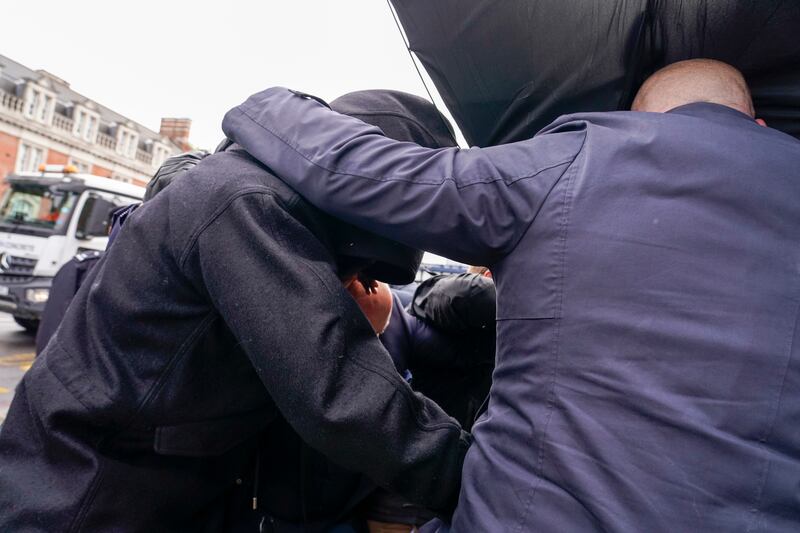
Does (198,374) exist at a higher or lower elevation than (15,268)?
higher

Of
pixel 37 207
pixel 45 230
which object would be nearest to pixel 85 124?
pixel 37 207

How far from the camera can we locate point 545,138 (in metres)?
0.97

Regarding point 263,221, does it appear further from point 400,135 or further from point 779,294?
point 779,294

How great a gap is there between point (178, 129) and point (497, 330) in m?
39.6

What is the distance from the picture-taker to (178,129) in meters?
36.1

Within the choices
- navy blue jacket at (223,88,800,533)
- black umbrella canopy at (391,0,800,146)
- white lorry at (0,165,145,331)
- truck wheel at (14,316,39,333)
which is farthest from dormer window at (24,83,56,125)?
navy blue jacket at (223,88,800,533)

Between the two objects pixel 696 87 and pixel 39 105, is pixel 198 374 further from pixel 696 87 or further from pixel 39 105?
pixel 39 105

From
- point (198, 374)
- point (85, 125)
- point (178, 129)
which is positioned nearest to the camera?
point (198, 374)

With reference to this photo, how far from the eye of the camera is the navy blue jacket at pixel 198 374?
3.11ft

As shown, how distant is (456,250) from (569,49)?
0.60 metres

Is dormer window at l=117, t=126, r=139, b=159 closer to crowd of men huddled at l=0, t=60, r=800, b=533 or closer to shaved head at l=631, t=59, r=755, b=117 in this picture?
crowd of men huddled at l=0, t=60, r=800, b=533

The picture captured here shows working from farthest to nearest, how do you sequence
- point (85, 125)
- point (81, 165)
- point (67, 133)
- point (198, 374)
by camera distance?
point (85, 125) → point (81, 165) → point (67, 133) → point (198, 374)

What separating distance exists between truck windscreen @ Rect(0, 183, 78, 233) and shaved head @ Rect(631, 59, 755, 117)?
8880 mm

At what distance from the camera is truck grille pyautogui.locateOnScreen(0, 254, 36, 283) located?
7883 millimetres
